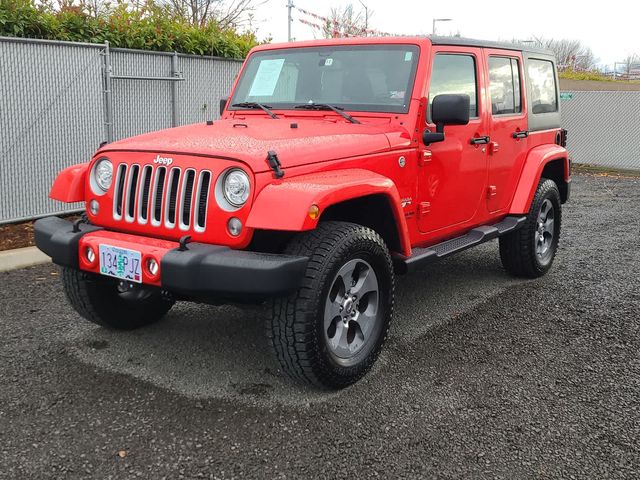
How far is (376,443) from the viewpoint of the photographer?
2.97m

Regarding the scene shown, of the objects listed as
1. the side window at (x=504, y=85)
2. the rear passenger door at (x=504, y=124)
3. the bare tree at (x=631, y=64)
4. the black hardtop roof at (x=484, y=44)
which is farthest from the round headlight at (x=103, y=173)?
the bare tree at (x=631, y=64)

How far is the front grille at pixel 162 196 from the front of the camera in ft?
10.7

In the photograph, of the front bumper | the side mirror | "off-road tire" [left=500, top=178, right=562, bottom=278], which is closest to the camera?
the front bumper

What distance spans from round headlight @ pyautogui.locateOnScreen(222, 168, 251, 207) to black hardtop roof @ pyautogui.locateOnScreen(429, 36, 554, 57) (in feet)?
6.27

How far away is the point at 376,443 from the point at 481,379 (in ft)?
3.14

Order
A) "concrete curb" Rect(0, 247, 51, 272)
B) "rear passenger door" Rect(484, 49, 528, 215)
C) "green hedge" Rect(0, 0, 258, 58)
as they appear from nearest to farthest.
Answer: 1. "rear passenger door" Rect(484, 49, 528, 215)
2. "concrete curb" Rect(0, 247, 51, 272)
3. "green hedge" Rect(0, 0, 258, 58)

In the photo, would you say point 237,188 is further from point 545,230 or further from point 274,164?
point 545,230

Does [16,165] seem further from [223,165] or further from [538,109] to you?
[538,109]

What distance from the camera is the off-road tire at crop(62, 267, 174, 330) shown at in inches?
156

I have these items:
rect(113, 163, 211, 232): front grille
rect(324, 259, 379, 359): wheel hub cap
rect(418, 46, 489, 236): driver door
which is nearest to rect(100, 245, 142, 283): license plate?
rect(113, 163, 211, 232): front grille

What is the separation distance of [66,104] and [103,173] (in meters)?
4.31

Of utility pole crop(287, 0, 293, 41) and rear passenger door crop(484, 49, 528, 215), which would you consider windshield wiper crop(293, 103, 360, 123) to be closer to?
rear passenger door crop(484, 49, 528, 215)

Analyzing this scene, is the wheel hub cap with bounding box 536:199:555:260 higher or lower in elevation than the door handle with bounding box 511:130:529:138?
lower

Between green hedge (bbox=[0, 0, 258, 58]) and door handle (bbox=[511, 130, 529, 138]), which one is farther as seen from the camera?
green hedge (bbox=[0, 0, 258, 58])
